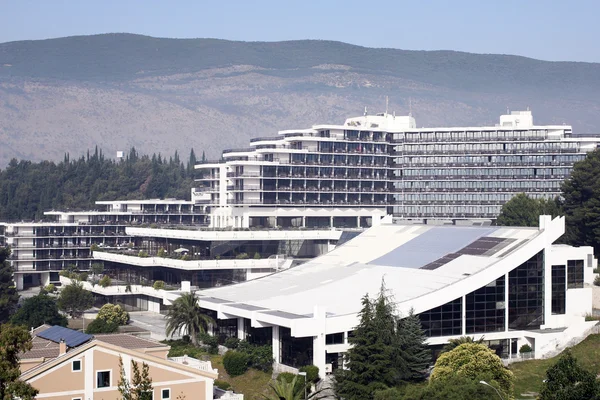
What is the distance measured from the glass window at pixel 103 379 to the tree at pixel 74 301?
212ft

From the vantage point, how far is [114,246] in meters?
169

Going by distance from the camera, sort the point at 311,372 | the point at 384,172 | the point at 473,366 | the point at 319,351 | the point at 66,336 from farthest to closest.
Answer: the point at 384,172, the point at 319,351, the point at 311,372, the point at 473,366, the point at 66,336

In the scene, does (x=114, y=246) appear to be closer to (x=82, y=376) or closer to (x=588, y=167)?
(x=588, y=167)

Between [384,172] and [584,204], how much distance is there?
4602 centimetres

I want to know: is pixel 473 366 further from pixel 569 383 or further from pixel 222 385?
pixel 222 385

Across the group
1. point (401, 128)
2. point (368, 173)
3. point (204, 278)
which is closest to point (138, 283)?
point (204, 278)

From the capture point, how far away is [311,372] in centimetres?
8125

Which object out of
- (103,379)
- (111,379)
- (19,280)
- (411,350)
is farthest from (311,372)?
(19,280)

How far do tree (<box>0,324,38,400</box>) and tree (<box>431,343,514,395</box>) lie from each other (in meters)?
29.6

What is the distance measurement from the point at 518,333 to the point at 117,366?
4038 cm

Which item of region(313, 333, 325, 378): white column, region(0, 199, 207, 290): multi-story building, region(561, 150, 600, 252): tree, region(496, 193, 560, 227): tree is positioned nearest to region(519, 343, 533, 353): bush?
region(313, 333, 325, 378): white column

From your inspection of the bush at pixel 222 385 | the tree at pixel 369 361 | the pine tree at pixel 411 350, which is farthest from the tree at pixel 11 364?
the pine tree at pixel 411 350

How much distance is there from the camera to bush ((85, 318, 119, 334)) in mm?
104463

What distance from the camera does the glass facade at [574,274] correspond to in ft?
309
